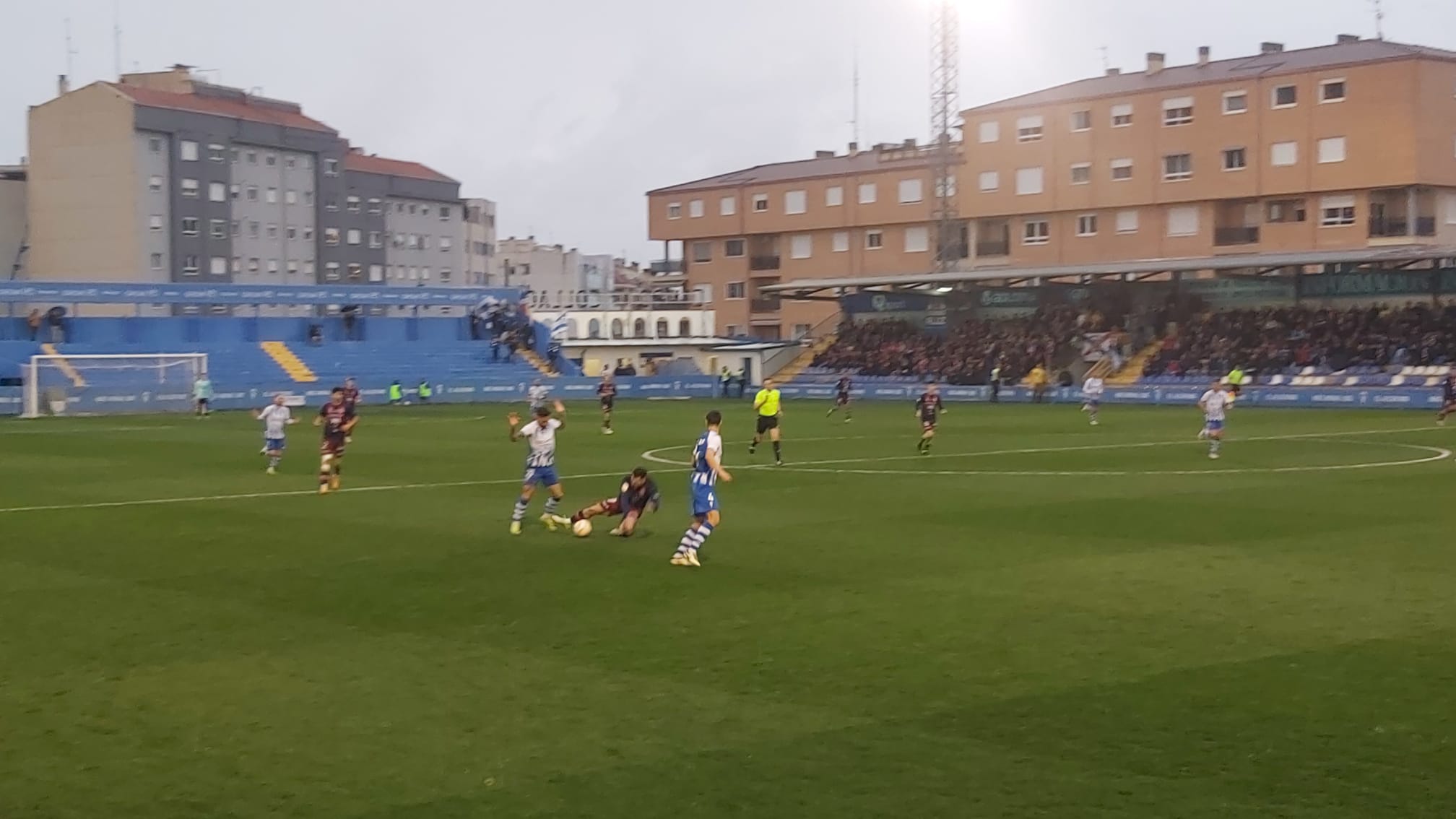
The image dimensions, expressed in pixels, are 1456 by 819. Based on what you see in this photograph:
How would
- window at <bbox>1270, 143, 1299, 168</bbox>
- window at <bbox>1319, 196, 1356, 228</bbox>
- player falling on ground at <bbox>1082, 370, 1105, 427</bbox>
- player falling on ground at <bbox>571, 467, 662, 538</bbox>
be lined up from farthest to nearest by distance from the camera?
window at <bbox>1270, 143, 1299, 168</bbox> → window at <bbox>1319, 196, 1356, 228</bbox> → player falling on ground at <bbox>1082, 370, 1105, 427</bbox> → player falling on ground at <bbox>571, 467, 662, 538</bbox>

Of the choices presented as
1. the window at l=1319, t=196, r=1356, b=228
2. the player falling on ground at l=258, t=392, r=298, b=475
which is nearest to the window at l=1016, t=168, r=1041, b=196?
the window at l=1319, t=196, r=1356, b=228

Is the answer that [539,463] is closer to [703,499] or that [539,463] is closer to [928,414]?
[703,499]

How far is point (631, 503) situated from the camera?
69.3ft

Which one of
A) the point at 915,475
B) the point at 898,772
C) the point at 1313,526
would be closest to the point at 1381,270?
the point at 915,475

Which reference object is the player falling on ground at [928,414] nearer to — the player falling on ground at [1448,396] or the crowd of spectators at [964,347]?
the player falling on ground at [1448,396]

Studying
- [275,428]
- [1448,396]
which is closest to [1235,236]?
[1448,396]

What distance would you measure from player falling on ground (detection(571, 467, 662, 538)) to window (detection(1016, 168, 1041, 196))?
2764 inches

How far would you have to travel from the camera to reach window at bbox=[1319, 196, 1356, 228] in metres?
76.0

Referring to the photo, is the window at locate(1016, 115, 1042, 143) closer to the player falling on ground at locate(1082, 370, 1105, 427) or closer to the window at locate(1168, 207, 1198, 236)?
the window at locate(1168, 207, 1198, 236)

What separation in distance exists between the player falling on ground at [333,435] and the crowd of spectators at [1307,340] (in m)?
48.3

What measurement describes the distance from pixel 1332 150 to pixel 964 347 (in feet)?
65.4

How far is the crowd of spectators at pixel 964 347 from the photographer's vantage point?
3012 inches

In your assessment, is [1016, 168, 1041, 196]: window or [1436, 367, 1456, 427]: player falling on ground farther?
[1016, 168, 1041, 196]: window

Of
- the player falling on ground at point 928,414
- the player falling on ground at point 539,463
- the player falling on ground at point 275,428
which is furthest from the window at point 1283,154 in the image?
the player falling on ground at point 539,463
